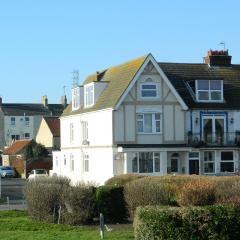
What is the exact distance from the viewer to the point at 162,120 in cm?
4756

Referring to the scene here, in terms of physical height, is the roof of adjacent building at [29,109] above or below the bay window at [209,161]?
above

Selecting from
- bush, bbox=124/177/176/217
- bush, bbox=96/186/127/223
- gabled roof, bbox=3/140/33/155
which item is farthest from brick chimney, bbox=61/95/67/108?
bush, bbox=124/177/176/217

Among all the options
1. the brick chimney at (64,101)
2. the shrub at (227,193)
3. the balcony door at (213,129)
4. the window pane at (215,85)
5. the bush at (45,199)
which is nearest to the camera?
the shrub at (227,193)

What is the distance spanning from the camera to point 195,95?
49625 millimetres

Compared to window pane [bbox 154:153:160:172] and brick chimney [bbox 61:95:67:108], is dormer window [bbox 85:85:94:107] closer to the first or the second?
window pane [bbox 154:153:160:172]

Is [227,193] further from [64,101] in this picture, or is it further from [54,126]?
[64,101]

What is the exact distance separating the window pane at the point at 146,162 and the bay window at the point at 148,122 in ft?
5.71

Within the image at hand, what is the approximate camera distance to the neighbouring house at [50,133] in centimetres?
8975

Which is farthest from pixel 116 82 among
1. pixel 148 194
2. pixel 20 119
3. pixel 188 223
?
pixel 20 119

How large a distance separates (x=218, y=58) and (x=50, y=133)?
41.8 metres

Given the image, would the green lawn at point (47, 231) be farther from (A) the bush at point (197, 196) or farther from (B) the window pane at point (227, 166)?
(B) the window pane at point (227, 166)

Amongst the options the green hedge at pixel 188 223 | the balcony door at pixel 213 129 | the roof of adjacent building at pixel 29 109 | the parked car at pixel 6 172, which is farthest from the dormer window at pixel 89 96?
the roof of adjacent building at pixel 29 109

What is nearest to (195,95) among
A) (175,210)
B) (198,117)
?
(198,117)

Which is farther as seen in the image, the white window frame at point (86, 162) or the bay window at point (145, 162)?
the white window frame at point (86, 162)
